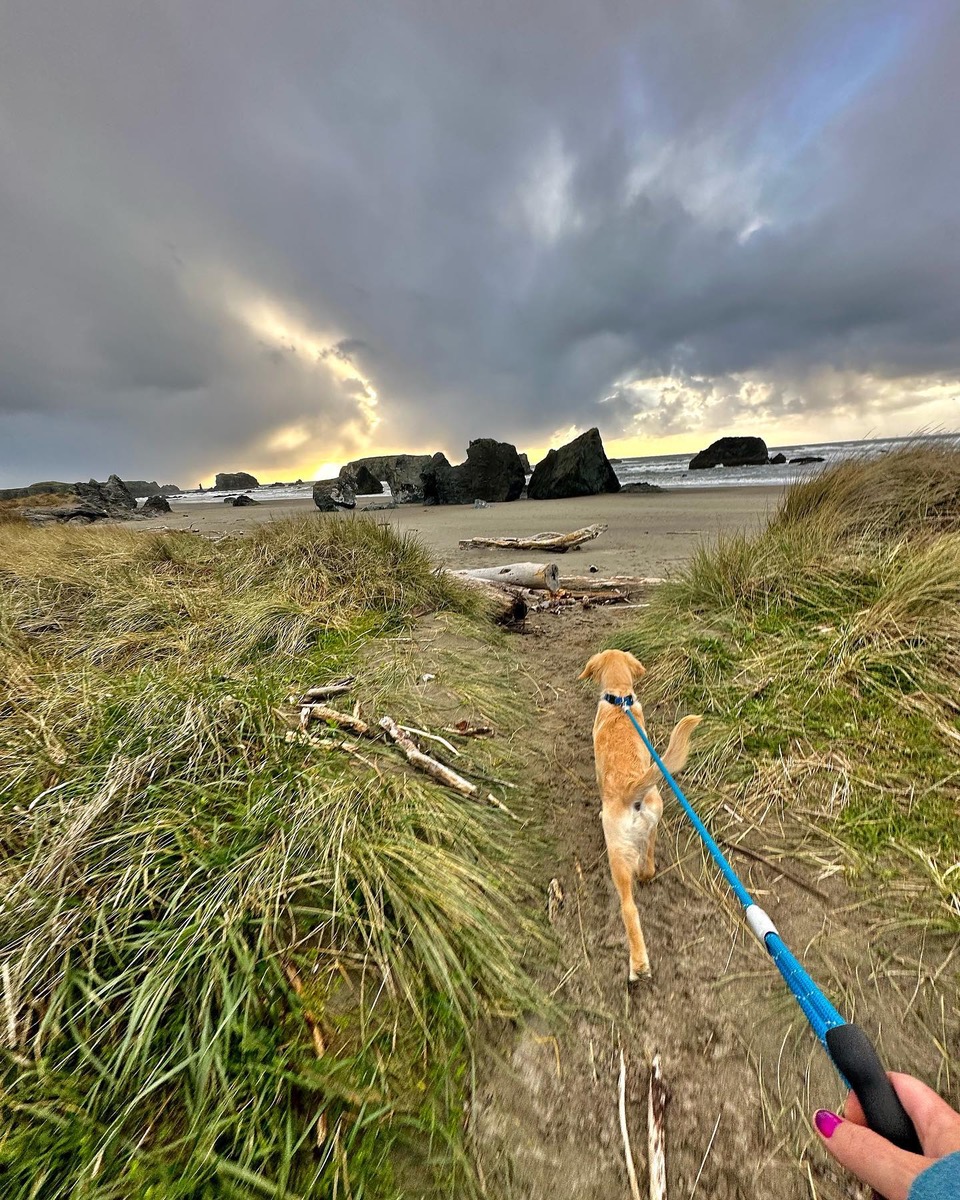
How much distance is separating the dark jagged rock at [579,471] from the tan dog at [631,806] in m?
24.2

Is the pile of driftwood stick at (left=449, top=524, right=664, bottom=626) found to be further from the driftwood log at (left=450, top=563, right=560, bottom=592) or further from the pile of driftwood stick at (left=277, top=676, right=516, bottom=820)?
the pile of driftwood stick at (left=277, top=676, right=516, bottom=820)

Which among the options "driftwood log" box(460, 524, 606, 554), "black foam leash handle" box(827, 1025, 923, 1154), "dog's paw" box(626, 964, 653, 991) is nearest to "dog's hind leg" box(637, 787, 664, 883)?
"dog's paw" box(626, 964, 653, 991)

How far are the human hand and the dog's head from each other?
1898 mm

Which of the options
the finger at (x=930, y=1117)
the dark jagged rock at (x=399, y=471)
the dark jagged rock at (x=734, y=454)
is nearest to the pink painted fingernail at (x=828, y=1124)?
the finger at (x=930, y=1117)

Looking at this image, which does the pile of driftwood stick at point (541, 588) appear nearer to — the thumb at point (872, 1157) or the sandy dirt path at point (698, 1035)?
the sandy dirt path at point (698, 1035)

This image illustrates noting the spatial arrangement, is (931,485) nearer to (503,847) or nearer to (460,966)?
(503,847)

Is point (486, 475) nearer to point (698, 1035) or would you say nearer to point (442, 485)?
point (442, 485)

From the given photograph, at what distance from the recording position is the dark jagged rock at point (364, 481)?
38.0m

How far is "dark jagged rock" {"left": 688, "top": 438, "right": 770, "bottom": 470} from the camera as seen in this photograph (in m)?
41.8

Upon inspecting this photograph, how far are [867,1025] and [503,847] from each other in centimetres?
152

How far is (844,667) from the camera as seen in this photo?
10.1 feet

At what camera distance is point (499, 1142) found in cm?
138

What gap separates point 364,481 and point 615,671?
1498 inches

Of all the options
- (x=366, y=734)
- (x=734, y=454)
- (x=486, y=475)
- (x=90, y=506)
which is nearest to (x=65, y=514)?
(x=90, y=506)
